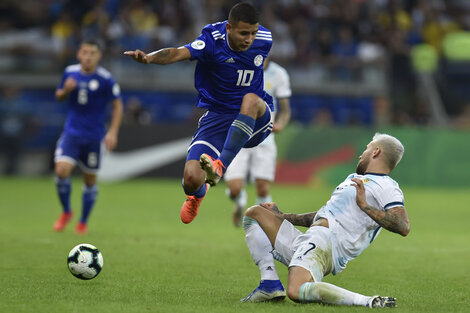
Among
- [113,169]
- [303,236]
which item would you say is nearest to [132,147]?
[113,169]

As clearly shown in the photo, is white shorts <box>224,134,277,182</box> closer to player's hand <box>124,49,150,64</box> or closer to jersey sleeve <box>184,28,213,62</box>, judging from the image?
jersey sleeve <box>184,28,213,62</box>

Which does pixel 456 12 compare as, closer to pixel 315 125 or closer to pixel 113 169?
pixel 315 125

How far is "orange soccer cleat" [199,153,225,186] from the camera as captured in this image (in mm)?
6953

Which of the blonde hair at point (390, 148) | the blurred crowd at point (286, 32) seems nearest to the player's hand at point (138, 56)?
the blonde hair at point (390, 148)

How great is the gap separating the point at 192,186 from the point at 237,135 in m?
0.78

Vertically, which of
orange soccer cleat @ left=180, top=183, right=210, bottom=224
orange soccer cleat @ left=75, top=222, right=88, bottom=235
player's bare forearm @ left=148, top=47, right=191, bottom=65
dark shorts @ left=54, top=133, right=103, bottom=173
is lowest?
orange soccer cleat @ left=75, top=222, right=88, bottom=235

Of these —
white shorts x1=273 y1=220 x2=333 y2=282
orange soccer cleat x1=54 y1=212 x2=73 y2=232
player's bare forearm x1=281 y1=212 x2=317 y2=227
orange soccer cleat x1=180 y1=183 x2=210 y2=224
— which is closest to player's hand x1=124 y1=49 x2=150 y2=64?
orange soccer cleat x1=180 y1=183 x2=210 y2=224

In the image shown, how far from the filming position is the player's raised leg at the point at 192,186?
7820mm

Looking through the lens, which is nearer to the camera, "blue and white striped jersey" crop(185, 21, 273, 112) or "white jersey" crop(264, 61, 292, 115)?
"blue and white striped jersey" crop(185, 21, 273, 112)

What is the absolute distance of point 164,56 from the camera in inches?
287

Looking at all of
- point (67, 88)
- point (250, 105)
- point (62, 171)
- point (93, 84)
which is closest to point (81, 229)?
point (62, 171)

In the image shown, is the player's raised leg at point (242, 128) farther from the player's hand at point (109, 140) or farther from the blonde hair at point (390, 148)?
the player's hand at point (109, 140)

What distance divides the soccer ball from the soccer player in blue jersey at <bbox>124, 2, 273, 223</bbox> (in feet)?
3.36

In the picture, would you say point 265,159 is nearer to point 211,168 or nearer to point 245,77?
point 245,77
